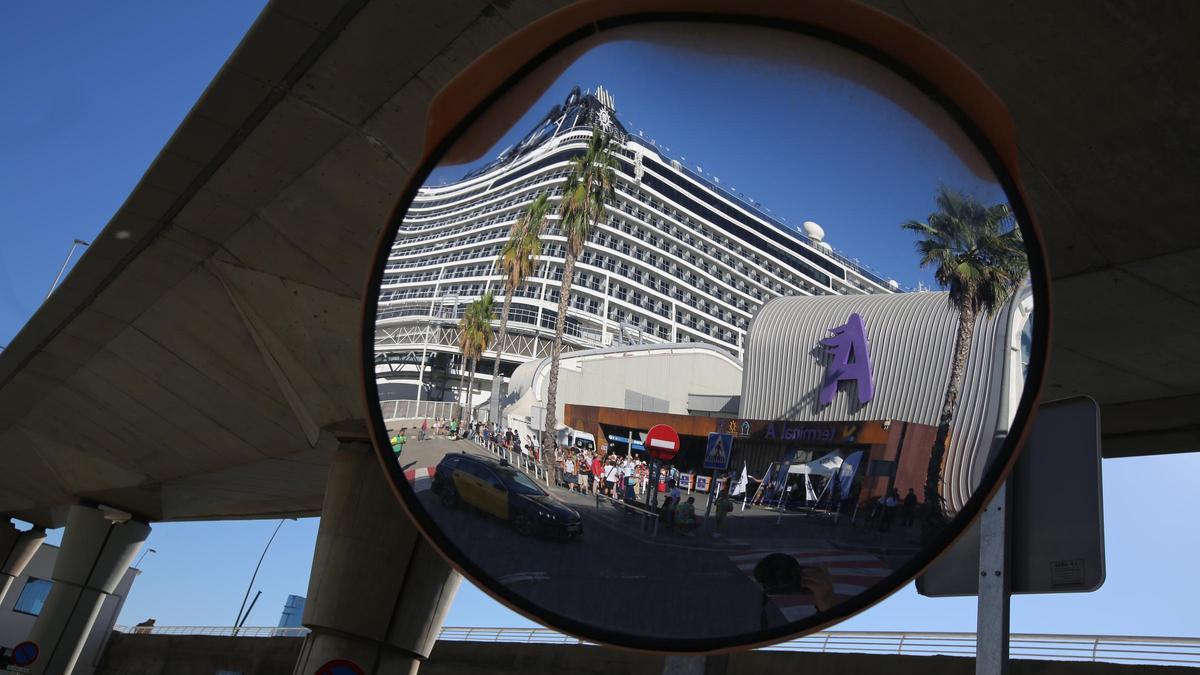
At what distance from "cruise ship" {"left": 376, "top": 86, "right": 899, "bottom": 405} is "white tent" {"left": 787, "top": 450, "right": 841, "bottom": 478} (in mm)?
295

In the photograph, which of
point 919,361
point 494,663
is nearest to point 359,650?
point 919,361

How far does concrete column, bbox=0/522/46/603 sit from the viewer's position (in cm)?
3528

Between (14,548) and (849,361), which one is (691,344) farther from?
(14,548)

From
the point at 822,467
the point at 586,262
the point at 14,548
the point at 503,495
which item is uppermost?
the point at 14,548

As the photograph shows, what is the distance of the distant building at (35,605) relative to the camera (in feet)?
137

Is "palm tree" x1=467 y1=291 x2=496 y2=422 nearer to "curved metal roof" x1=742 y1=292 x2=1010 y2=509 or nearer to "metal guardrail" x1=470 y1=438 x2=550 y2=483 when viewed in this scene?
"metal guardrail" x1=470 y1=438 x2=550 y2=483

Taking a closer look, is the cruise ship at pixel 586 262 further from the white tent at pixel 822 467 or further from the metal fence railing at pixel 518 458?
the white tent at pixel 822 467

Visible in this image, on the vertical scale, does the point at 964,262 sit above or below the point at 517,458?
above

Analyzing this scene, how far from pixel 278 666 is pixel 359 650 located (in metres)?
23.7

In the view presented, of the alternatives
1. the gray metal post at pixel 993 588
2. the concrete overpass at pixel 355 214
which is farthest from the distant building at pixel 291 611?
the gray metal post at pixel 993 588

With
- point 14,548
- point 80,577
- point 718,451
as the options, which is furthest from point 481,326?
point 14,548

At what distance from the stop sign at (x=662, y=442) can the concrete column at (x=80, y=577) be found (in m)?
26.0

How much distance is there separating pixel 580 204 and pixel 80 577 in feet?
89.8

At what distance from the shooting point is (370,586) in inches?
388
